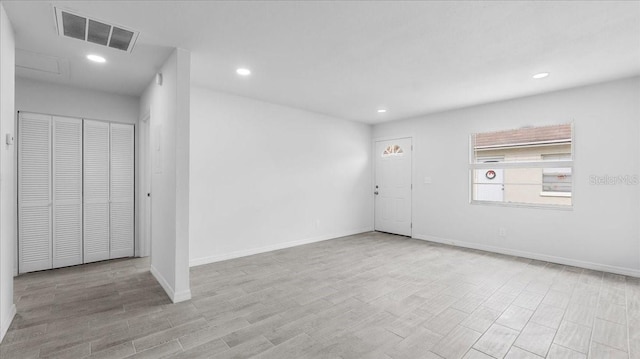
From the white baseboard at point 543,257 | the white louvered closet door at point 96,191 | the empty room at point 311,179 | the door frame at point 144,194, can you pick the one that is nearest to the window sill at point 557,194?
the empty room at point 311,179

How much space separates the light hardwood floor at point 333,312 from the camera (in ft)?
6.86

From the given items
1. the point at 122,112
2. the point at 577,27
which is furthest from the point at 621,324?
the point at 122,112

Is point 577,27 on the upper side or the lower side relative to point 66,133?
upper

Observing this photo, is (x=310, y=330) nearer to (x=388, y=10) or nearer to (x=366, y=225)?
(x=388, y=10)

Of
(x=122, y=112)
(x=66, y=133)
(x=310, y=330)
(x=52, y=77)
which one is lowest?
(x=310, y=330)

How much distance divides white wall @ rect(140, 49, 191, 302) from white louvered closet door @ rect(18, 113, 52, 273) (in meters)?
1.81

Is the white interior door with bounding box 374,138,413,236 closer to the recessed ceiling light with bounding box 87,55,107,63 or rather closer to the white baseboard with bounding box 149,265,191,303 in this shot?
the white baseboard with bounding box 149,265,191,303

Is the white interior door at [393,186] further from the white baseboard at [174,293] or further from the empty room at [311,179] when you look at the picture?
the white baseboard at [174,293]

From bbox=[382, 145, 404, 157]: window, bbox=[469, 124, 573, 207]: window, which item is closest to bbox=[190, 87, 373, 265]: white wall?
bbox=[382, 145, 404, 157]: window

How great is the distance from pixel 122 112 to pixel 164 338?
365cm

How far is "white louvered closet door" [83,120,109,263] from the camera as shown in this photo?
13.6 ft

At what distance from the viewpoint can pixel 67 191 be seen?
13.2 feet

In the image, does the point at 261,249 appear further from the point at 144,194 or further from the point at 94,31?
the point at 94,31

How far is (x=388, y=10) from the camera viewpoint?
7.28ft
